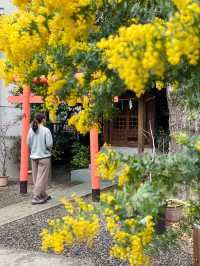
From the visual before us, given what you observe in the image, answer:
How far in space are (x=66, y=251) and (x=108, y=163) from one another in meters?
3.34

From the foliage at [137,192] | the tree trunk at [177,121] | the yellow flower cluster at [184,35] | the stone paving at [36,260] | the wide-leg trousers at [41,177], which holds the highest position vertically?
the yellow flower cluster at [184,35]

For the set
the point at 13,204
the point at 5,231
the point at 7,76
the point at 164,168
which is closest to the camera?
the point at 164,168

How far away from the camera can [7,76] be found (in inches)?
125

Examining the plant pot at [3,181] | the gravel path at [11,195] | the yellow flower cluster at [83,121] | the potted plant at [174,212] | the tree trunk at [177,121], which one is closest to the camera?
the yellow flower cluster at [83,121]

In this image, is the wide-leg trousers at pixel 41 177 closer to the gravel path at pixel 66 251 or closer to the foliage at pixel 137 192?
the gravel path at pixel 66 251

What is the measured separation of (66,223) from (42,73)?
986 millimetres

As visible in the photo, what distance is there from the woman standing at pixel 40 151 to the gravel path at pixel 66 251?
2.69 ft

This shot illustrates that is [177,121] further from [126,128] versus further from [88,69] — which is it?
[126,128]

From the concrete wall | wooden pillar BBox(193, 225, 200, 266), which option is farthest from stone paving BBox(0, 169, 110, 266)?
the concrete wall

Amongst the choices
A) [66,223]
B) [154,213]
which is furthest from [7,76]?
[154,213]

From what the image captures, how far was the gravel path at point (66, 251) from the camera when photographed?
557cm

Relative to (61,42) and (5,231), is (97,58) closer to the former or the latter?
(61,42)

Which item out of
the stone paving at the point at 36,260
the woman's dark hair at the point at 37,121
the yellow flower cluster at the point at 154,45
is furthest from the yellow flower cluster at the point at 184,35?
the woman's dark hair at the point at 37,121

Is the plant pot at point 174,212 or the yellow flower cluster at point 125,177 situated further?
the plant pot at point 174,212
